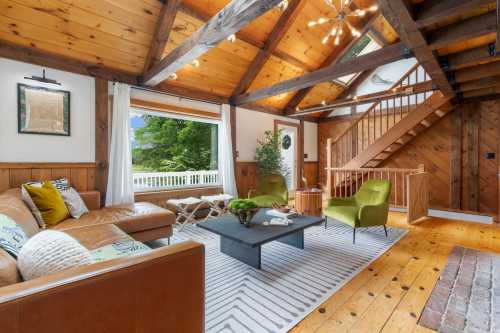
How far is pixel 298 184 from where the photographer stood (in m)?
6.85

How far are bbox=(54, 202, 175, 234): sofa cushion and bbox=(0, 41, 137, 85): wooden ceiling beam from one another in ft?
6.59

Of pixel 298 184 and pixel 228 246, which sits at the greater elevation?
pixel 298 184

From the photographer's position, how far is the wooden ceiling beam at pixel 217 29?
2.03 m

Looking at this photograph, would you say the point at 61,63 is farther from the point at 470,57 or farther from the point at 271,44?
the point at 470,57

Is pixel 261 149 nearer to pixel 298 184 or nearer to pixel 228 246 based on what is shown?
pixel 298 184

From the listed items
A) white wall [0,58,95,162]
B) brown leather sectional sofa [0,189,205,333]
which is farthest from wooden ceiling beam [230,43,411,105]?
brown leather sectional sofa [0,189,205,333]

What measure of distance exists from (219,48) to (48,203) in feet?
11.0

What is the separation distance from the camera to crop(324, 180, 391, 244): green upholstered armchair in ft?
10.4

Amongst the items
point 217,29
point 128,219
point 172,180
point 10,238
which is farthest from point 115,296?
point 172,180

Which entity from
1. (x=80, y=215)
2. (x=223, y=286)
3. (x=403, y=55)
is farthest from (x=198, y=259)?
(x=403, y=55)

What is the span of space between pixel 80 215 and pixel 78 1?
2572 millimetres

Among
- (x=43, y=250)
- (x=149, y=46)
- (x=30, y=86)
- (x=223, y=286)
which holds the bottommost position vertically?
(x=223, y=286)

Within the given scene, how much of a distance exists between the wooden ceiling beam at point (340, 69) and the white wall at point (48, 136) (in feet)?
9.05

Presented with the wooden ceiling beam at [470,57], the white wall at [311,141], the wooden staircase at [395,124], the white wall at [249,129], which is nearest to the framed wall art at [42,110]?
the white wall at [249,129]
